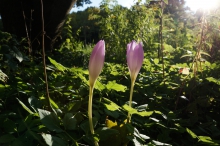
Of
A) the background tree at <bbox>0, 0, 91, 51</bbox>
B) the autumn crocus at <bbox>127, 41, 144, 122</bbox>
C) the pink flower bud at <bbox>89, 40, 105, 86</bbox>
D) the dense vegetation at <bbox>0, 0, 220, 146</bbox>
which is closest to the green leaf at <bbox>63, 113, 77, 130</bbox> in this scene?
the dense vegetation at <bbox>0, 0, 220, 146</bbox>

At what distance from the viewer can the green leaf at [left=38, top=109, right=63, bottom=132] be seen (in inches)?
36.6

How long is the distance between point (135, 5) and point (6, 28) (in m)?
2.00

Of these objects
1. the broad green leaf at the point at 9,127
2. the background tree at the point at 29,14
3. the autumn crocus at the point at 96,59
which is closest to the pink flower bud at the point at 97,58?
the autumn crocus at the point at 96,59

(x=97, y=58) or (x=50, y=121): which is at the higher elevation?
(x=97, y=58)

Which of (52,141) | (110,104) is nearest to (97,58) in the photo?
(52,141)

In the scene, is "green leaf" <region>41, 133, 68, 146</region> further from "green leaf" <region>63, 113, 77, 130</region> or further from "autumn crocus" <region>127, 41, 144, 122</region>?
"autumn crocus" <region>127, 41, 144, 122</region>

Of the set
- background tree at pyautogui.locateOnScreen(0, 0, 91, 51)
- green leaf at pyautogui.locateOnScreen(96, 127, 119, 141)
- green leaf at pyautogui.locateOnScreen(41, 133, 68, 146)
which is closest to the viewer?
green leaf at pyautogui.locateOnScreen(41, 133, 68, 146)

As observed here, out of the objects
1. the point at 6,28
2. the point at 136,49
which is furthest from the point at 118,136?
the point at 6,28

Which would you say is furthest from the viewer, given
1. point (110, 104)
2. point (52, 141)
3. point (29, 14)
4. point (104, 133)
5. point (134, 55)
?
point (29, 14)

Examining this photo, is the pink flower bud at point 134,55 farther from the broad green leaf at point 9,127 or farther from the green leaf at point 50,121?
the broad green leaf at point 9,127

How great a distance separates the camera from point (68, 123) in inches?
39.1

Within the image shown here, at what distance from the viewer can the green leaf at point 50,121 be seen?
930 millimetres

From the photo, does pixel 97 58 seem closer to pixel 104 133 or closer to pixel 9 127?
pixel 104 133

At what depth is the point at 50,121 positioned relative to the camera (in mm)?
950
